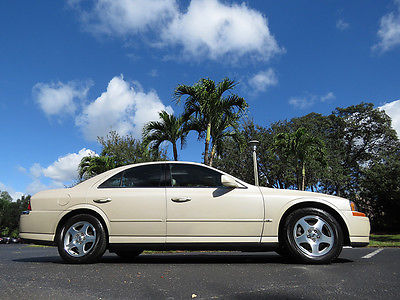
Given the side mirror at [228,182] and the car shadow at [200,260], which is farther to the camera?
the car shadow at [200,260]

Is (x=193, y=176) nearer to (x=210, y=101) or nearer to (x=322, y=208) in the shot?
(x=322, y=208)

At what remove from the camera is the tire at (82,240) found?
16.2 feet

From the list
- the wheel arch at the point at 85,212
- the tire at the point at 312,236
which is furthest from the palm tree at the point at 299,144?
Answer: the wheel arch at the point at 85,212

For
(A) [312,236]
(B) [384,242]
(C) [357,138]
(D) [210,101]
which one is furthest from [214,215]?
(C) [357,138]

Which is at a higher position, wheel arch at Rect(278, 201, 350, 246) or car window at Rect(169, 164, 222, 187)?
car window at Rect(169, 164, 222, 187)

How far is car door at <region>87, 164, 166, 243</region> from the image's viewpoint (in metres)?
4.96

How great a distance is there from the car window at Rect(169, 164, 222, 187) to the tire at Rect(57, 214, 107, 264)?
129 cm

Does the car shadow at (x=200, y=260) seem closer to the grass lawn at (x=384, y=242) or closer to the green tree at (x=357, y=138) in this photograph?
the grass lawn at (x=384, y=242)

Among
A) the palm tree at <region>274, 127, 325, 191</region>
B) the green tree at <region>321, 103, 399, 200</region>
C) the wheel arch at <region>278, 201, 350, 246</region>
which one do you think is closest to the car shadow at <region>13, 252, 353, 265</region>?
the wheel arch at <region>278, 201, 350, 246</region>

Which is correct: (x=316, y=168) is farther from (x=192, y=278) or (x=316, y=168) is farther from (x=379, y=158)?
(x=192, y=278)

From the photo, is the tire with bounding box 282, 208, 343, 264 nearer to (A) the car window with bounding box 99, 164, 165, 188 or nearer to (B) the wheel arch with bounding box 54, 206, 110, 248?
(A) the car window with bounding box 99, 164, 165, 188

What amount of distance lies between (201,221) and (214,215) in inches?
8.2

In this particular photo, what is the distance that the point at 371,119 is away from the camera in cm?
3634

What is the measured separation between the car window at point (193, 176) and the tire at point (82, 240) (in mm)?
1289
